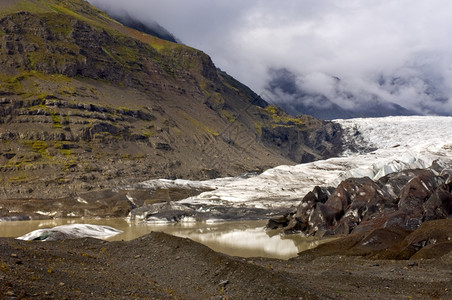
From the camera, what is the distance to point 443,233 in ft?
103

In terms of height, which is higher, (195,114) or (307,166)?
(195,114)

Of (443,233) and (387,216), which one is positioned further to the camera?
(387,216)

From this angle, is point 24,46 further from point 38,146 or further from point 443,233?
point 443,233

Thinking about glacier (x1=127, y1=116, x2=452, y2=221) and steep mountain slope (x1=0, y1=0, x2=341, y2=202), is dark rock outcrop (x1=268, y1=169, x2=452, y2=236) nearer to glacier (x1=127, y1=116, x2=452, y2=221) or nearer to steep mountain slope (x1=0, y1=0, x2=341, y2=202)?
glacier (x1=127, y1=116, x2=452, y2=221)

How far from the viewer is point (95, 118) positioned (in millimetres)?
136125

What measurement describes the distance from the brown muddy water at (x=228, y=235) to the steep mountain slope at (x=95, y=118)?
101 feet

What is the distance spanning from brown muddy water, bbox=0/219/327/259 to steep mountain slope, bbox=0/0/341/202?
30714mm

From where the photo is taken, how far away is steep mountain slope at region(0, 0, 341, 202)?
111688 mm

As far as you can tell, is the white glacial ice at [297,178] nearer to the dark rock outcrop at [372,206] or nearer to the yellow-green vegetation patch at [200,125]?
the dark rock outcrop at [372,206]

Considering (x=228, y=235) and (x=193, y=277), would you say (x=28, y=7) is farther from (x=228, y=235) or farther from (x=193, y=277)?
(x=193, y=277)

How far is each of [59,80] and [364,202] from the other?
121363mm

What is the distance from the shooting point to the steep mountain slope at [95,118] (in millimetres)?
111688

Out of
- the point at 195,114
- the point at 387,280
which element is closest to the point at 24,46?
the point at 195,114

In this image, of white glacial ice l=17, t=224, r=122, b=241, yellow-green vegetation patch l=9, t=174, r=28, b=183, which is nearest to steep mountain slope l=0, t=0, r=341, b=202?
yellow-green vegetation patch l=9, t=174, r=28, b=183
